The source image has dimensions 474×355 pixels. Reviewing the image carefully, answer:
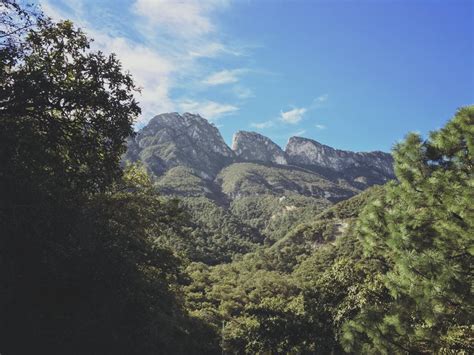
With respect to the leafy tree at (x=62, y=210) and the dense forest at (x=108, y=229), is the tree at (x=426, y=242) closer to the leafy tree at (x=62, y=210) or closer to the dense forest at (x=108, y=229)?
the dense forest at (x=108, y=229)

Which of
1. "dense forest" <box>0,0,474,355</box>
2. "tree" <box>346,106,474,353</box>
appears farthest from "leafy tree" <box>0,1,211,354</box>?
"tree" <box>346,106,474,353</box>

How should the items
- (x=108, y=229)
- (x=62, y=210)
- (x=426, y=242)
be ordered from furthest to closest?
(x=108, y=229) < (x=62, y=210) < (x=426, y=242)

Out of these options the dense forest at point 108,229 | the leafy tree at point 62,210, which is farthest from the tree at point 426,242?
the leafy tree at point 62,210

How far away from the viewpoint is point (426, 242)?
8.35 metres

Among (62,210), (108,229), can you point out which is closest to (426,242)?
(62,210)

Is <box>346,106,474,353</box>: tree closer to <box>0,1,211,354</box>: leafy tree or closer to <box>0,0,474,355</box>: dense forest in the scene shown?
<box>0,0,474,355</box>: dense forest

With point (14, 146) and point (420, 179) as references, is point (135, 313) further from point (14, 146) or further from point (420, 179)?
point (420, 179)

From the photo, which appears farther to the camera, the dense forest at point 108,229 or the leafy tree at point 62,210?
the leafy tree at point 62,210

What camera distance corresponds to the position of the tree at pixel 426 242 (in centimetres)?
762

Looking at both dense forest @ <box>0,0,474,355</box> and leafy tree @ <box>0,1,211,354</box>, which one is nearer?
A: dense forest @ <box>0,0,474,355</box>

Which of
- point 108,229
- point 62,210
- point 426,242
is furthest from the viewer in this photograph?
point 108,229

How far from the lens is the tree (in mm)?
7625

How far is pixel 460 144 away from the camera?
861 cm

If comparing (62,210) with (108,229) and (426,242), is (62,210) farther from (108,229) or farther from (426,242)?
(426,242)
